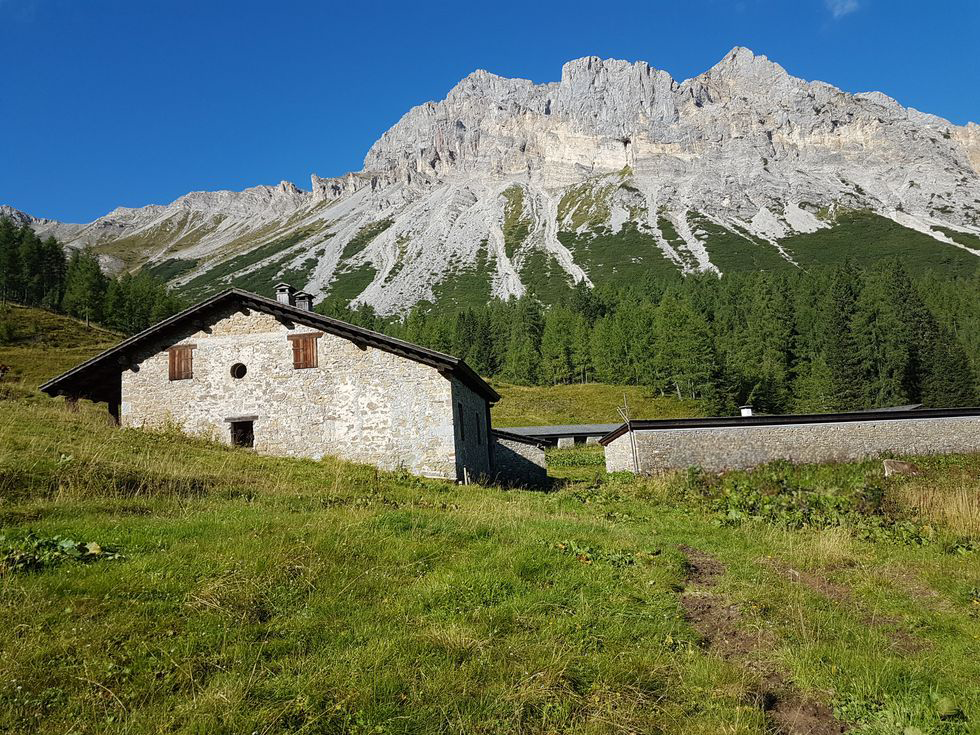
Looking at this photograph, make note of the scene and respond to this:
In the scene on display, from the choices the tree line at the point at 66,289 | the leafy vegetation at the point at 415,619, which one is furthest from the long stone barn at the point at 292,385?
the tree line at the point at 66,289

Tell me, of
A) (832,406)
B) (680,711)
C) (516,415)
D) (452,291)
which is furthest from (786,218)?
(680,711)

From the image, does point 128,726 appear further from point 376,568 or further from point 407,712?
point 376,568

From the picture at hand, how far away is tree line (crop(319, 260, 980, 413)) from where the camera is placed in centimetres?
6831

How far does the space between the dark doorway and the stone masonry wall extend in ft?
0.82

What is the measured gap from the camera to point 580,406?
75375 millimetres

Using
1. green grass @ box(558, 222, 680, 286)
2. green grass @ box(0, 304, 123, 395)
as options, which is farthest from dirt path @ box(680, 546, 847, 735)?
green grass @ box(558, 222, 680, 286)

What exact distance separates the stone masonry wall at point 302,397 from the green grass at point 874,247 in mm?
153464

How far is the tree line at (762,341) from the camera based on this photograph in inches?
2689

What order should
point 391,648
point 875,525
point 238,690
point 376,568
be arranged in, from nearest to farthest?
point 238,690, point 391,648, point 376,568, point 875,525

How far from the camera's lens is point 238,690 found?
4.91m

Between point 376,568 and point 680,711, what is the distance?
4400mm

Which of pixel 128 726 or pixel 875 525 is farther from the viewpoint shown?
pixel 875 525

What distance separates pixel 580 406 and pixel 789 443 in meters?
45.2

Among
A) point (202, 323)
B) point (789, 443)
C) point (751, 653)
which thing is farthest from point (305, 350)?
point (789, 443)
